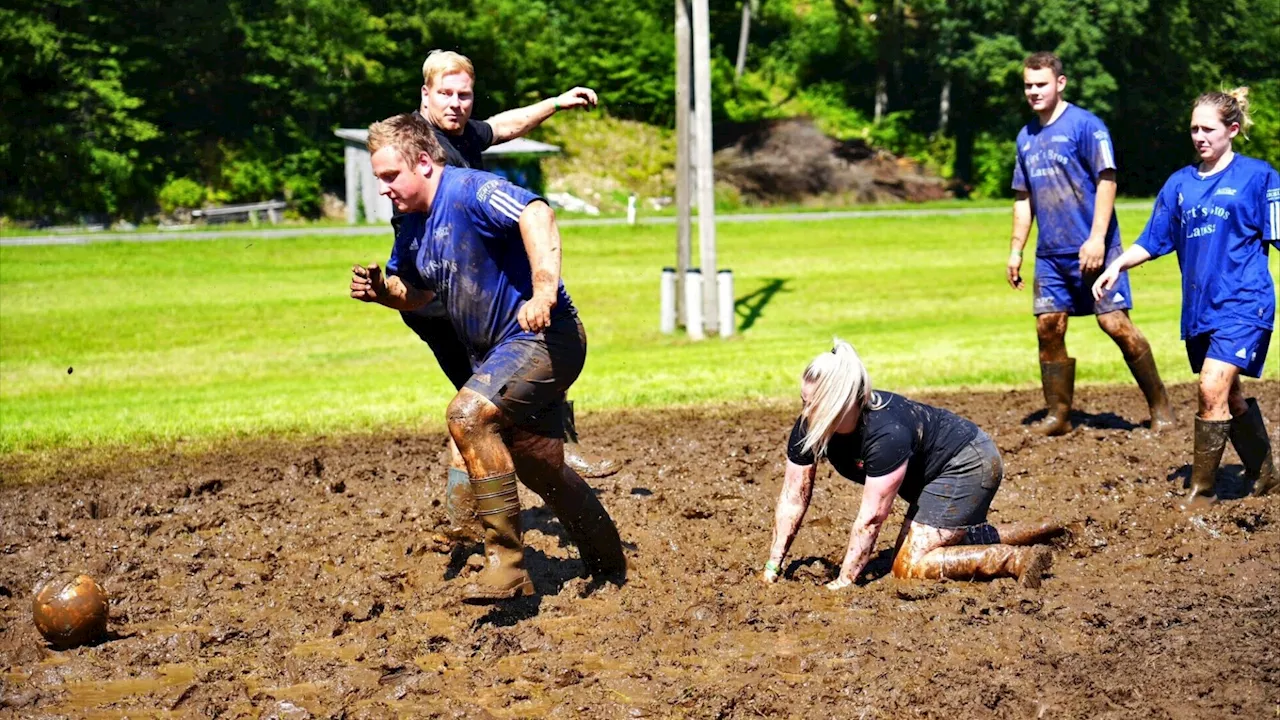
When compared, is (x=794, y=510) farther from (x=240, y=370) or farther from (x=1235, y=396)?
(x=240, y=370)

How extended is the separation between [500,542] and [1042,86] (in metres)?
5.42

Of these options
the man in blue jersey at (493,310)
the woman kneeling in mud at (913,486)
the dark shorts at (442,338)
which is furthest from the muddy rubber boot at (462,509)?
the woman kneeling in mud at (913,486)

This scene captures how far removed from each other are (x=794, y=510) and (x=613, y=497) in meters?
2.18

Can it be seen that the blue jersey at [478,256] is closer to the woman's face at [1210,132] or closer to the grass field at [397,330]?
the woman's face at [1210,132]

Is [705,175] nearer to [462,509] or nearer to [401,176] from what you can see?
[462,509]

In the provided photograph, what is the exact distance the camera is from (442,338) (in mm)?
7297

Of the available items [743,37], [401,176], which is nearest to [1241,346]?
[401,176]

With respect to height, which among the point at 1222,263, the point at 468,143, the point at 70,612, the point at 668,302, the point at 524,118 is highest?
the point at 524,118

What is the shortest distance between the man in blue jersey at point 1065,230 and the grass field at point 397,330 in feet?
9.90


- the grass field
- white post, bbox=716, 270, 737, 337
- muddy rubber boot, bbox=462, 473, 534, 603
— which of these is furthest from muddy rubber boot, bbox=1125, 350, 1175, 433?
white post, bbox=716, 270, 737, 337

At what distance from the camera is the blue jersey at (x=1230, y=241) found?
770cm

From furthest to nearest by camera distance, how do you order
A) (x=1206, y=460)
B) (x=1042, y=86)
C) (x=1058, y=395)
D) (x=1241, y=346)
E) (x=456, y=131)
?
1. (x=1058, y=395)
2. (x=1042, y=86)
3. (x=1206, y=460)
4. (x=1241, y=346)
5. (x=456, y=131)

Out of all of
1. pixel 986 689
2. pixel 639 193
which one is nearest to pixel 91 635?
pixel 986 689

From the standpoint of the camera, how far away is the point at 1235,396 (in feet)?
26.3
